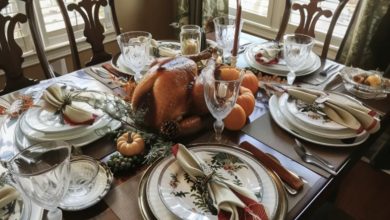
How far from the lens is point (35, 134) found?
0.82m

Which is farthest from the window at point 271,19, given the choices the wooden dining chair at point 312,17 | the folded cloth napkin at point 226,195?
the folded cloth napkin at point 226,195

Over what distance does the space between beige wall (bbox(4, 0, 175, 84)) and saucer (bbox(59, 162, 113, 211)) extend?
1674mm

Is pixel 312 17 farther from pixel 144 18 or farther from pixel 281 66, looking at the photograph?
pixel 144 18

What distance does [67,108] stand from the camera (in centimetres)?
85

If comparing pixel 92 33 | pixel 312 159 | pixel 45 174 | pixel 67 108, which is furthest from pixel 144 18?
pixel 45 174

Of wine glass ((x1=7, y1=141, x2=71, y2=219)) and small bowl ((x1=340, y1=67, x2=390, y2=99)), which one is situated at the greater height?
wine glass ((x1=7, y1=141, x2=71, y2=219))

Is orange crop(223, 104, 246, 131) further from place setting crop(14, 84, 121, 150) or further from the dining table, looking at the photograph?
place setting crop(14, 84, 121, 150)

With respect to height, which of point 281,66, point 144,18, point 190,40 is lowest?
point 144,18

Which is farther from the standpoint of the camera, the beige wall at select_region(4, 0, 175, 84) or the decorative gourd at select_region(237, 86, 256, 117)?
the beige wall at select_region(4, 0, 175, 84)

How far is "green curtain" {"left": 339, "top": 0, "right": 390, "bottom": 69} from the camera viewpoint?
1.67 m

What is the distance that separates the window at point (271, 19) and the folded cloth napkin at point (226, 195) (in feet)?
5.81

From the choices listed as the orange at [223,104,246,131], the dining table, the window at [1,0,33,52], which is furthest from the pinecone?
the window at [1,0,33,52]

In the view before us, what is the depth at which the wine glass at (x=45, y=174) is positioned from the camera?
536 mm

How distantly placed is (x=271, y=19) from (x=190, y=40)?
134 cm
